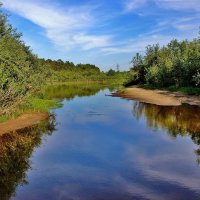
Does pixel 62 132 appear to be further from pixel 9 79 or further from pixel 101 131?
pixel 9 79

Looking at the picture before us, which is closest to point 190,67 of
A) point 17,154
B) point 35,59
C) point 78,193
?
point 35,59

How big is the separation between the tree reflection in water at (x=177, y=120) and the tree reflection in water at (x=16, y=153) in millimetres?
10729

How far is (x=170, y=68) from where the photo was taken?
86.9 metres

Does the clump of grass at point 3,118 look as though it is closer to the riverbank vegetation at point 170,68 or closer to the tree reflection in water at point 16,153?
the tree reflection in water at point 16,153

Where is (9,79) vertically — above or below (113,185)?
above

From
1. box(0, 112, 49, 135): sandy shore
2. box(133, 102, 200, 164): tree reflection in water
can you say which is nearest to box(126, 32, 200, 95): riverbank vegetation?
box(133, 102, 200, 164): tree reflection in water

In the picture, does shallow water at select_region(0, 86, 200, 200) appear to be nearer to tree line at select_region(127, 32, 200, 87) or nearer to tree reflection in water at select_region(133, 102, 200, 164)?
tree reflection in water at select_region(133, 102, 200, 164)

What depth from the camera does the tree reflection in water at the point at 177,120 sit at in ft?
108

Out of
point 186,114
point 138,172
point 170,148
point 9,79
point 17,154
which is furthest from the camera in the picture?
point 186,114

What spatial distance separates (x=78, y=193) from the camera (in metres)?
17.6

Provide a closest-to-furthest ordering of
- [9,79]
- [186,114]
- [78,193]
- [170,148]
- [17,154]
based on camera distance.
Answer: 1. [78,193]
2. [17,154]
3. [170,148]
4. [9,79]
5. [186,114]

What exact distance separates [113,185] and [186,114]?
28556mm

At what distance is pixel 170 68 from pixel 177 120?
4790 centimetres

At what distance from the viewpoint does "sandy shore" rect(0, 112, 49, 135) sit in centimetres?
3389
